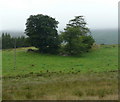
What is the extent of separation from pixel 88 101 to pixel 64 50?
40.1 m

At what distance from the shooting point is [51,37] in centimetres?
4669

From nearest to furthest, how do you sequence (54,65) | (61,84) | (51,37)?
(61,84)
(54,65)
(51,37)

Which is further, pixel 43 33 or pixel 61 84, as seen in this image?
pixel 43 33

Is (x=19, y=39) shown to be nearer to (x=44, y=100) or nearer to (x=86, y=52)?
(x=86, y=52)

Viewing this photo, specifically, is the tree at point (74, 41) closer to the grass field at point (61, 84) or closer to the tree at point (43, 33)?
the tree at point (43, 33)

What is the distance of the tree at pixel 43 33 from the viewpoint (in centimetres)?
4681

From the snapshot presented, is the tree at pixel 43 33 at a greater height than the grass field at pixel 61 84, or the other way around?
the tree at pixel 43 33

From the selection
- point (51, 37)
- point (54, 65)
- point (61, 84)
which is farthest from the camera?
point (51, 37)

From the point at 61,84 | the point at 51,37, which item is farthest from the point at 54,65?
the point at 61,84

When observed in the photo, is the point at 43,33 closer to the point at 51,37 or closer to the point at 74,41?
the point at 51,37

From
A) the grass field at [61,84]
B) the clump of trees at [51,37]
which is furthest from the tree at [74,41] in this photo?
the grass field at [61,84]

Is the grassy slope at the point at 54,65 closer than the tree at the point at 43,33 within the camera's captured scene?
Yes

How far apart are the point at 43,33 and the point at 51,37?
1.86 meters

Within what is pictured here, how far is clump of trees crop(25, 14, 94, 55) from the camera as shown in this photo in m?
47.0
